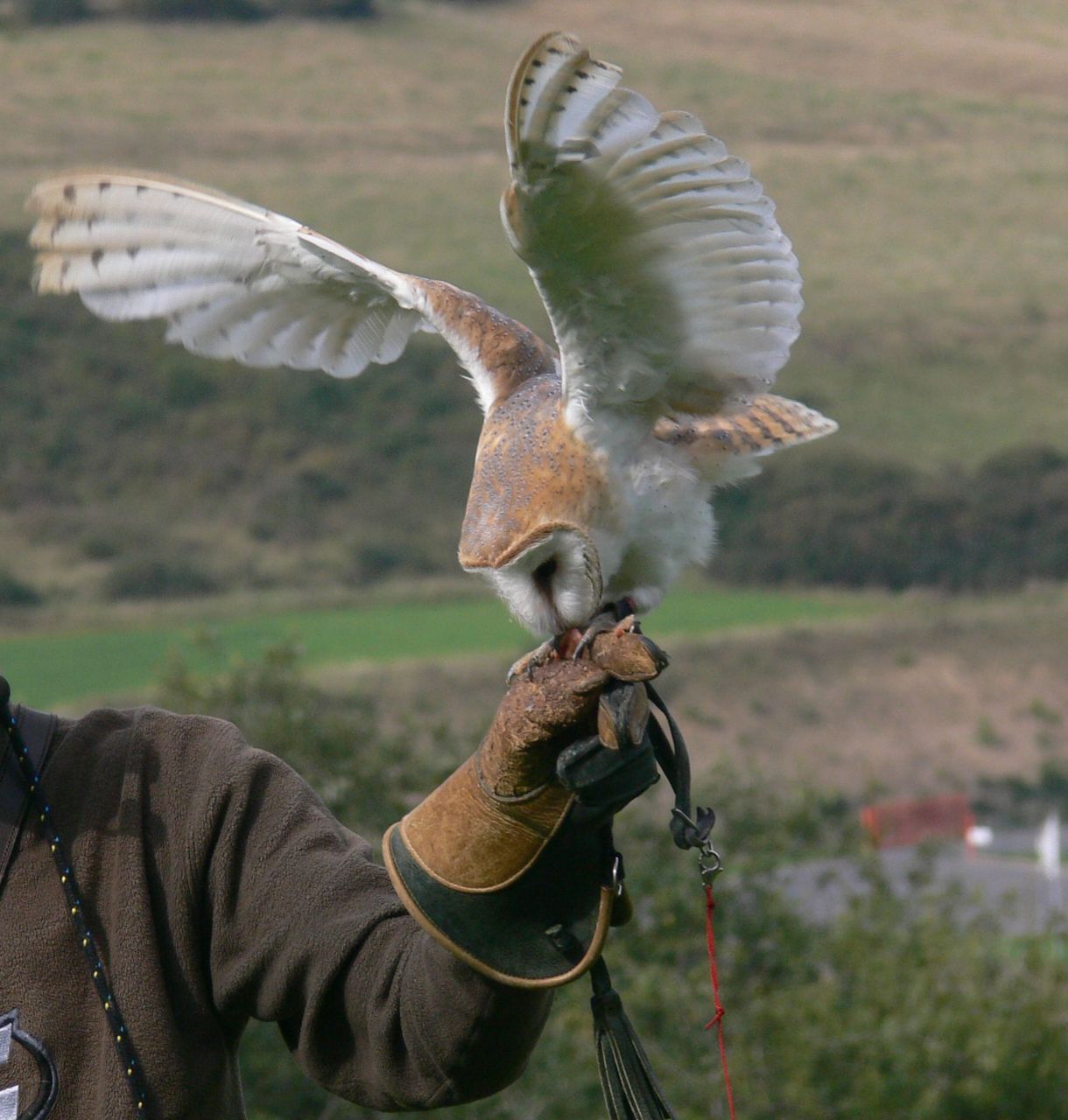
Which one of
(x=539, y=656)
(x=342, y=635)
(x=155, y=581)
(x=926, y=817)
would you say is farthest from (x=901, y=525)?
(x=539, y=656)

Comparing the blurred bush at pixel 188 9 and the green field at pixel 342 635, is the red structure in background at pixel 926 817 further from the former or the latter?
the blurred bush at pixel 188 9

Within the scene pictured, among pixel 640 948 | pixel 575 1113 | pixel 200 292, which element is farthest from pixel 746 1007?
pixel 200 292

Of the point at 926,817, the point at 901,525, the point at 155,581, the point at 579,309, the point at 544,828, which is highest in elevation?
the point at 579,309

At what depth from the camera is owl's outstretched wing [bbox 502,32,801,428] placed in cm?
204

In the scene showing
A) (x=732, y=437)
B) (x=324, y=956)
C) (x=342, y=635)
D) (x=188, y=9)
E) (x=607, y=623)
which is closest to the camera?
(x=324, y=956)

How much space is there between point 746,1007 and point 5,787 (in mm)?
7784

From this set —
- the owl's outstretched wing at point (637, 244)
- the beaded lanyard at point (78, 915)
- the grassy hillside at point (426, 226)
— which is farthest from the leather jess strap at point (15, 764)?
the grassy hillside at point (426, 226)

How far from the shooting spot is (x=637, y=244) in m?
2.34

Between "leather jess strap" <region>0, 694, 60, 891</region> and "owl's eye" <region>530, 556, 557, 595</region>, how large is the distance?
0.69m

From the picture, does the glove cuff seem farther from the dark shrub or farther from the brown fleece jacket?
the dark shrub

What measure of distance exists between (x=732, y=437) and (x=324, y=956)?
1060 mm

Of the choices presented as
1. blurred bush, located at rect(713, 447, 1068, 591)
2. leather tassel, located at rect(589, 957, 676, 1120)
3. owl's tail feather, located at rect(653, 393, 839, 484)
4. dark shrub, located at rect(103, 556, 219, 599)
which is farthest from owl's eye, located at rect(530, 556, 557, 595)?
dark shrub, located at rect(103, 556, 219, 599)

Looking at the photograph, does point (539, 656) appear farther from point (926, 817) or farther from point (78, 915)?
point (926, 817)

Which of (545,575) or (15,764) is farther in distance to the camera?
(545,575)
